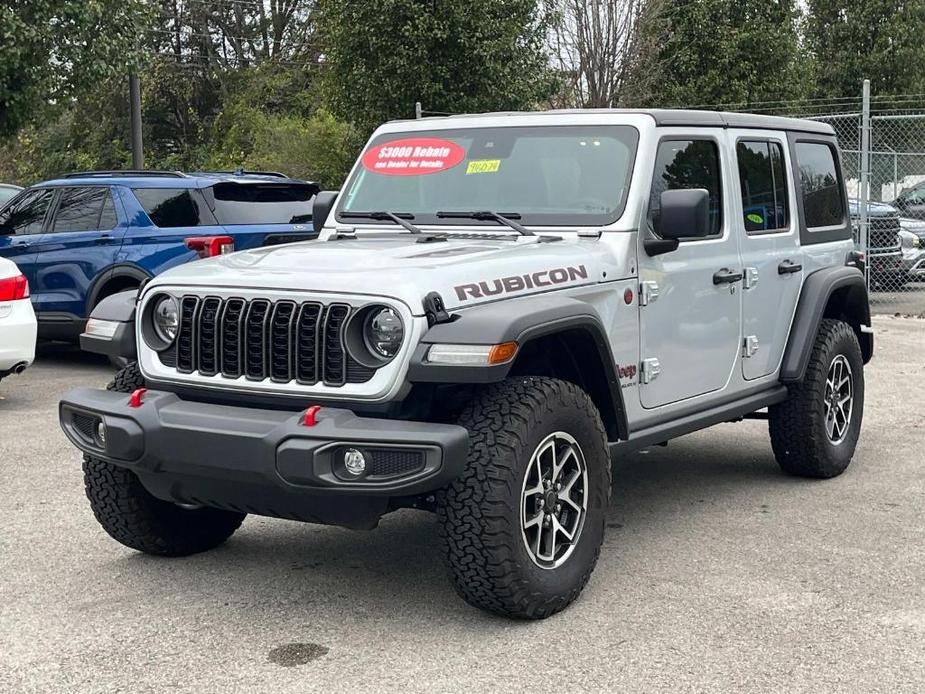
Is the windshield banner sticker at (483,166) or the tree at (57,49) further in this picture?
the tree at (57,49)

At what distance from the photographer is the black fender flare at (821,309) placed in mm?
6301

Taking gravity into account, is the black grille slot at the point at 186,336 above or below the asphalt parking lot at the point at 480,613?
above

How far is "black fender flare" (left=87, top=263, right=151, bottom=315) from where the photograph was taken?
1062 centimetres

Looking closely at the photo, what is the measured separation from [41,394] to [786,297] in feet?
20.0

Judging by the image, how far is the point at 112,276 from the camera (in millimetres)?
10742

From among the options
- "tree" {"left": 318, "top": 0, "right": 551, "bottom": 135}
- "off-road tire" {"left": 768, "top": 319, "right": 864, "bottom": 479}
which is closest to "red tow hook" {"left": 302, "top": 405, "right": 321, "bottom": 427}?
"off-road tire" {"left": 768, "top": 319, "right": 864, "bottom": 479}

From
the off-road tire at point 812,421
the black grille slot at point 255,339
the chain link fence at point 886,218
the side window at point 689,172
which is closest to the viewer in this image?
the black grille slot at point 255,339

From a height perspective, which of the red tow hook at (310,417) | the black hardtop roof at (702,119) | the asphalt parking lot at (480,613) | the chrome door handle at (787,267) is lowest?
the asphalt parking lot at (480,613)

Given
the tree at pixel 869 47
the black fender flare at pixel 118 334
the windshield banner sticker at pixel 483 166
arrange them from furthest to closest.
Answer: the tree at pixel 869 47, the windshield banner sticker at pixel 483 166, the black fender flare at pixel 118 334

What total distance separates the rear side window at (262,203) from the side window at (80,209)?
109 cm

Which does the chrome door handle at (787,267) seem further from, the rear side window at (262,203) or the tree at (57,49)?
the tree at (57,49)

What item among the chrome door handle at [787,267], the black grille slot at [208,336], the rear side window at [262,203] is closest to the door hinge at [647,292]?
the chrome door handle at [787,267]

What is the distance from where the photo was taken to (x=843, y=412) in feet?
22.4

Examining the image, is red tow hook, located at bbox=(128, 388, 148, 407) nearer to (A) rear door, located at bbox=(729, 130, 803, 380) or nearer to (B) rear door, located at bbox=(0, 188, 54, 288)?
(A) rear door, located at bbox=(729, 130, 803, 380)
